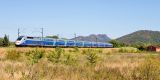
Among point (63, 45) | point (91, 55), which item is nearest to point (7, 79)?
point (91, 55)

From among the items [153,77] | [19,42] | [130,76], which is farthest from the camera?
[19,42]

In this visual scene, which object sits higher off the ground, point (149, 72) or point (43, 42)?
point (43, 42)

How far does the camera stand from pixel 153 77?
49.8ft

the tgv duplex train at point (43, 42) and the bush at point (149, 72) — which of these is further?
the tgv duplex train at point (43, 42)

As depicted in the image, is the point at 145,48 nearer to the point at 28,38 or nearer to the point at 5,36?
the point at 5,36

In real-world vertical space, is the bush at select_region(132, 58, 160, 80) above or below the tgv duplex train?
below

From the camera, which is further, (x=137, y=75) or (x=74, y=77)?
(x=137, y=75)

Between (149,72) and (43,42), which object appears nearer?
(149,72)

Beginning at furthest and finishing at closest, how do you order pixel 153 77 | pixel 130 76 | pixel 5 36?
pixel 5 36, pixel 130 76, pixel 153 77

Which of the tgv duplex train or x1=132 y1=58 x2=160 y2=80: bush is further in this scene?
the tgv duplex train

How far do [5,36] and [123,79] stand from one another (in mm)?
85717

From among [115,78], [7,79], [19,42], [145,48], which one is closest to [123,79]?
[115,78]

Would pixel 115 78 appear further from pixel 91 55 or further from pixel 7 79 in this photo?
pixel 91 55

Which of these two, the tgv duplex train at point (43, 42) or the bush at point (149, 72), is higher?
the tgv duplex train at point (43, 42)
